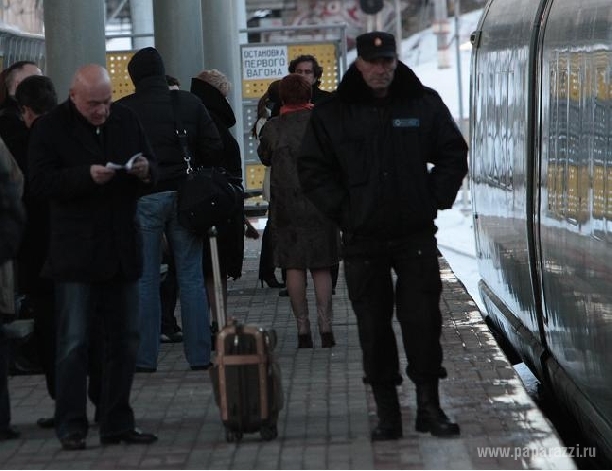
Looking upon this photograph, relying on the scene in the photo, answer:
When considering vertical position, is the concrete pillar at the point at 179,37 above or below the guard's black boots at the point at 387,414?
above

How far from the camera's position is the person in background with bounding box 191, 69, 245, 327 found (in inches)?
416

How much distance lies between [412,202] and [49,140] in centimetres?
159

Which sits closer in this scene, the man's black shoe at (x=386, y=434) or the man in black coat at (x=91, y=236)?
the man in black coat at (x=91, y=236)

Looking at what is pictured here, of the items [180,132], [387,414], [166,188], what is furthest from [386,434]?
[180,132]

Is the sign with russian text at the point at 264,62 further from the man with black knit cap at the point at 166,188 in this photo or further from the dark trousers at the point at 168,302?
the man with black knit cap at the point at 166,188

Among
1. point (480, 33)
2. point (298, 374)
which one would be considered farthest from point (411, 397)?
point (480, 33)

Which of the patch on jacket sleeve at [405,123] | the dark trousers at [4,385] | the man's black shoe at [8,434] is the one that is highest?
the patch on jacket sleeve at [405,123]

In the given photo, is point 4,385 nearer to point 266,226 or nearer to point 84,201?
point 84,201

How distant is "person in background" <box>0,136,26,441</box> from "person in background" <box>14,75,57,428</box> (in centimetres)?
37

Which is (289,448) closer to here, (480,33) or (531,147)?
(531,147)

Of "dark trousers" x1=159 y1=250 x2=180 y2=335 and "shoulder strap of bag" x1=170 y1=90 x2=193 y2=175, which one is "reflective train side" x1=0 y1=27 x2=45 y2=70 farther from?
"shoulder strap of bag" x1=170 y1=90 x2=193 y2=175

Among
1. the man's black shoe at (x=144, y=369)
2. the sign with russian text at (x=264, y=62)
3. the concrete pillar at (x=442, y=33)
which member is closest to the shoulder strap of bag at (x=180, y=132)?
the man's black shoe at (x=144, y=369)

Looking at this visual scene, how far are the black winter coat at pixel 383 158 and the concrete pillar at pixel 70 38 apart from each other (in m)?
3.99

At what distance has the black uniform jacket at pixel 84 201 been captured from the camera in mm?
7484
